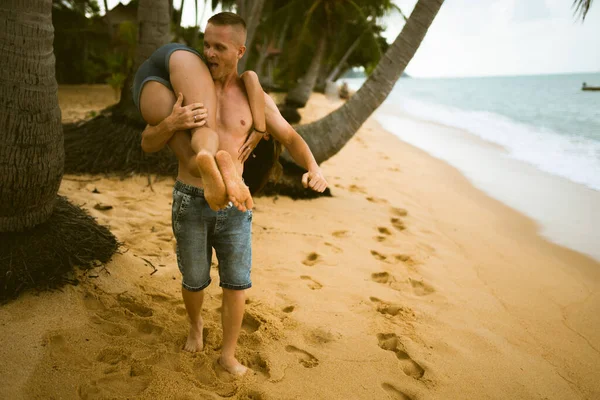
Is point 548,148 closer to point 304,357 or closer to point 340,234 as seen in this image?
point 340,234

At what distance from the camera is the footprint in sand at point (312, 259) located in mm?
4066

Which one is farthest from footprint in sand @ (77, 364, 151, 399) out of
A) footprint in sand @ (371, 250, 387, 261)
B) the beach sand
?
footprint in sand @ (371, 250, 387, 261)

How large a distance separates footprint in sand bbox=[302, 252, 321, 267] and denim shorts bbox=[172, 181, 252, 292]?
1724mm

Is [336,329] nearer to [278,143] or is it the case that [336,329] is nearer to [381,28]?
[278,143]

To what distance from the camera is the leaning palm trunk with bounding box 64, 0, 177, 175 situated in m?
5.68

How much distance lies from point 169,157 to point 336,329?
400 cm

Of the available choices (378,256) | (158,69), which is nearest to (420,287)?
(378,256)

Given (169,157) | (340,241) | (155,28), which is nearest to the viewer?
(340,241)

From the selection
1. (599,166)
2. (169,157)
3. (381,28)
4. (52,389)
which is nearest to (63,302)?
(52,389)

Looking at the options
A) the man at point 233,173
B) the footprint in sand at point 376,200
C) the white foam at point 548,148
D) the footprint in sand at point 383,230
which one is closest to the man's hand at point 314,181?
the man at point 233,173

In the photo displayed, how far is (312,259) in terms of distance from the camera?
4160 mm

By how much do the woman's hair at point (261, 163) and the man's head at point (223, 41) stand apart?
1.86 feet

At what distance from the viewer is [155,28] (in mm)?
5695

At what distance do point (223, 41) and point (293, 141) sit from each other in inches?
25.7
